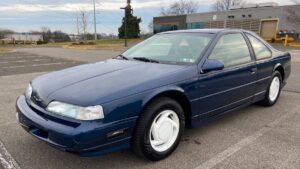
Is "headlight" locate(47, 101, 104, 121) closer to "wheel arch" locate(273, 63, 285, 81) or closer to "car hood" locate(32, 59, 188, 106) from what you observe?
"car hood" locate(32, 59, 188, 106)

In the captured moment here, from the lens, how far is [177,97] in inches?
116

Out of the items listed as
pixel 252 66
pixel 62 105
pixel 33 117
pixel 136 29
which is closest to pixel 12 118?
pixel 33 117

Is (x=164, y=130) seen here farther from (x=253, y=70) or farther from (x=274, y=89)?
(x=274, y=89)

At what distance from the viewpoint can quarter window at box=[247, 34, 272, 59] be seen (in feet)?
13.6

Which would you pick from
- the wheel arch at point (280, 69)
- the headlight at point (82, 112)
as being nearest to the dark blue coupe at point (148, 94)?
the headlight at point (82, 112)

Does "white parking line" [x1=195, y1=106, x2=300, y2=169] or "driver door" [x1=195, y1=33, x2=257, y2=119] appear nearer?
"white parking line" [x1=195, y1=106, x2=300, y2=169]

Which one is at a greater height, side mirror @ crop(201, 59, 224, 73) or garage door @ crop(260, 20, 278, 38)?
garage door @ crop(260, 20, 278, 38)

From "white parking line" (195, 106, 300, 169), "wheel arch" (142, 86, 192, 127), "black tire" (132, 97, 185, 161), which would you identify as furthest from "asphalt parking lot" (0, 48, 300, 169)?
"wheel arch" (142, 86, 192, 127)

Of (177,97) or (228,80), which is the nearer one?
(177,97)

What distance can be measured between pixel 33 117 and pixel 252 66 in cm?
305

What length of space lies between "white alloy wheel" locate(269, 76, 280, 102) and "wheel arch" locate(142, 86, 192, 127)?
232 centimetres

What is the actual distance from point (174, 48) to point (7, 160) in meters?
2.41

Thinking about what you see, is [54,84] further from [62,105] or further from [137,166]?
[137,166]

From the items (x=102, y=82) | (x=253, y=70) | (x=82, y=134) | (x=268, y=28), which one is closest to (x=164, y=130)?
(x=102, y=82)
